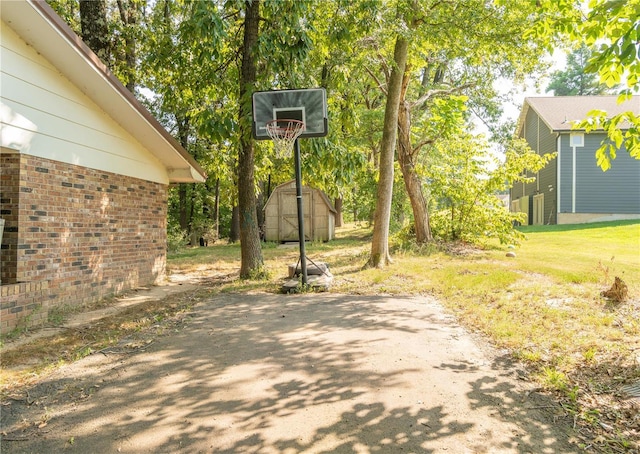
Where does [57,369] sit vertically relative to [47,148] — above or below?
below

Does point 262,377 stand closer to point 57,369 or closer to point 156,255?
point 57,369

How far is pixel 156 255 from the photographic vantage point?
9.10 m

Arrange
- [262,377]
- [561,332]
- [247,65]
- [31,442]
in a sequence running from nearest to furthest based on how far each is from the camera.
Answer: [31,442], [262,377], [561,332], [247,65]

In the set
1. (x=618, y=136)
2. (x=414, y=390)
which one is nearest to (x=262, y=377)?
(x=414, y=390)

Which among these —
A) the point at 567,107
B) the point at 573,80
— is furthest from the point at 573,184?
the point at 573,80

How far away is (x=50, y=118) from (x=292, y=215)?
13.4 m

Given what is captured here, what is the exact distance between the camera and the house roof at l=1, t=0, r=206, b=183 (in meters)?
5.24

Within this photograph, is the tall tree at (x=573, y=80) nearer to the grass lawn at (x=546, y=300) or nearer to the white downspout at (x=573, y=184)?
the white downspout at (x=573, y=184)

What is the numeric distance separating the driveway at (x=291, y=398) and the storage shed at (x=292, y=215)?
45.0 feet

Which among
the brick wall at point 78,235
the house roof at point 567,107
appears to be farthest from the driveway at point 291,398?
the house roof at point 567,107

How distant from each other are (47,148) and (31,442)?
4.38 m

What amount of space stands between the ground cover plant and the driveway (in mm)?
267

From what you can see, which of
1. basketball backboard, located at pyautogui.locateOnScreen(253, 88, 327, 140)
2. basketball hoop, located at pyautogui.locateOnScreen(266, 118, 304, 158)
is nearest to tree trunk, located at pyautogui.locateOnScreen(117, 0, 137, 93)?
basketball backboard, located at pyautogui.locateOnScreen(253, 88, 327, 140)

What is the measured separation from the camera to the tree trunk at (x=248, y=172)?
887 centimetres
